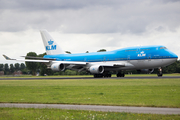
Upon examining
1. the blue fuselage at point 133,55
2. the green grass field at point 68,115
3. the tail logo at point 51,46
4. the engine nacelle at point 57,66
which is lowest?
the green grass field at point 68,115

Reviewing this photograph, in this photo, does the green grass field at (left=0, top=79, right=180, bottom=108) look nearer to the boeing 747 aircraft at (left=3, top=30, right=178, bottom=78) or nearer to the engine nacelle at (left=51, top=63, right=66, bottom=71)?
the boeing 747 aircraft at (left=3, top=30, right=178, bottom=78)

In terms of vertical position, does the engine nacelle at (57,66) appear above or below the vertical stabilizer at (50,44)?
below

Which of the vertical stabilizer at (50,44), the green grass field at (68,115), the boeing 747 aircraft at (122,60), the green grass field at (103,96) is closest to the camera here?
the green grass field at (68,115)

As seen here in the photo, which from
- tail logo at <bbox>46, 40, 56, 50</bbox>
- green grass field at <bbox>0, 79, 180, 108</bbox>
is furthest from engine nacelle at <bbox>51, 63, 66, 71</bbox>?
green grass field at <bbox>0, 79, 180, 108</bbox>

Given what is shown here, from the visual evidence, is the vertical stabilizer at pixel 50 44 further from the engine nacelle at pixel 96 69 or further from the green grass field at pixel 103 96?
the green grass field at pixel 103 96

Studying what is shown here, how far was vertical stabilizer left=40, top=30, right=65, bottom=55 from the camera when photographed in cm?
6594

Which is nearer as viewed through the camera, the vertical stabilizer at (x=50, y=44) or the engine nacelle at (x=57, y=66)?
Result: the engine nacelle at (x=57, y=66)

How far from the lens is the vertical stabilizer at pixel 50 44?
65938 mm

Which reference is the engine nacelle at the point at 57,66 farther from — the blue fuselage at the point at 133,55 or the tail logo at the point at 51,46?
the tail logo at the point at 51,46

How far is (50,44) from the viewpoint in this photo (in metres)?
66.8

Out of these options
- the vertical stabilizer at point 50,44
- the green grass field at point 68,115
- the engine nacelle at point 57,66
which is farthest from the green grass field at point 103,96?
the vertical stabilizer at point 50,44

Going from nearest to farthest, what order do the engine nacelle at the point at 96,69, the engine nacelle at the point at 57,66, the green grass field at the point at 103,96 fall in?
the green grass field at the point at 103,96 < the engine nacelle at the point at 96,69 < the engine nacelle at the point at 57,66

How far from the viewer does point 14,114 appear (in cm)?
1302

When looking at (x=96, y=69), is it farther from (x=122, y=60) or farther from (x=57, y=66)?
(x=57, y=66)
